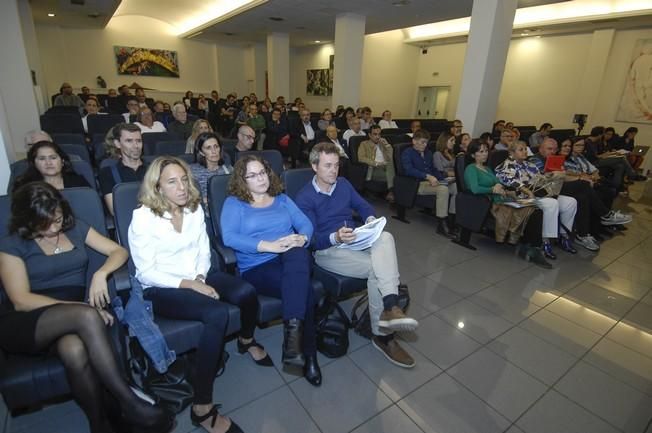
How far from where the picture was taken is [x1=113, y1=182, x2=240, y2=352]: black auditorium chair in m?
1.51

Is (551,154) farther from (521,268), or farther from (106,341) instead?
(106,341)

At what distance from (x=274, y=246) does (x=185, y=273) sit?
48 centimetres

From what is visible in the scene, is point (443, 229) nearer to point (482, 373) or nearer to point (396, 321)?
point (482, 373)

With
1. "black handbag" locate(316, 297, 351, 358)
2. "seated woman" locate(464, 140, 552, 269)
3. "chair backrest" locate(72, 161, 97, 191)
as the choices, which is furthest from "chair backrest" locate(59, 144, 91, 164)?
"seated woman" locate(464, 140, 552, 269)

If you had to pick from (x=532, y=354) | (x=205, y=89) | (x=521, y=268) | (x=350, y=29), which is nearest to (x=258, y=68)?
(x=205, y=89)

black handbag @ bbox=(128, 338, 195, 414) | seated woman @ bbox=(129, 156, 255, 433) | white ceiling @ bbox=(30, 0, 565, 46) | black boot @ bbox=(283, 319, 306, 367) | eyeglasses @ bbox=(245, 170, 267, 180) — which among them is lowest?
black handbag @ bbox=(128, 338, 195, 414)

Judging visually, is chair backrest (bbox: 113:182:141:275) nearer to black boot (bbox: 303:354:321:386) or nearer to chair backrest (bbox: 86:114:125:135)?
black boot (bbox: 303:354:321:386)

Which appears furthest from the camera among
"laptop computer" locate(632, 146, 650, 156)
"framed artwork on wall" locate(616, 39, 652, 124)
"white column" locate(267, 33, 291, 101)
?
"white column" locate(267, 33, 291, 101)

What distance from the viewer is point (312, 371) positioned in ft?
5.97

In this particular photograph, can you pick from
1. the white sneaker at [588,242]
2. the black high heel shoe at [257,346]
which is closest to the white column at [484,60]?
the white sneaker at [588,242]

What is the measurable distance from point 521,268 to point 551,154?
5.64 feet

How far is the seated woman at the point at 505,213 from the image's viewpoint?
3.34m

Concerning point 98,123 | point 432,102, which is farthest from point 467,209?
point 432,102

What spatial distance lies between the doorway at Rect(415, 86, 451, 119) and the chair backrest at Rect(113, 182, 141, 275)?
12.3m
